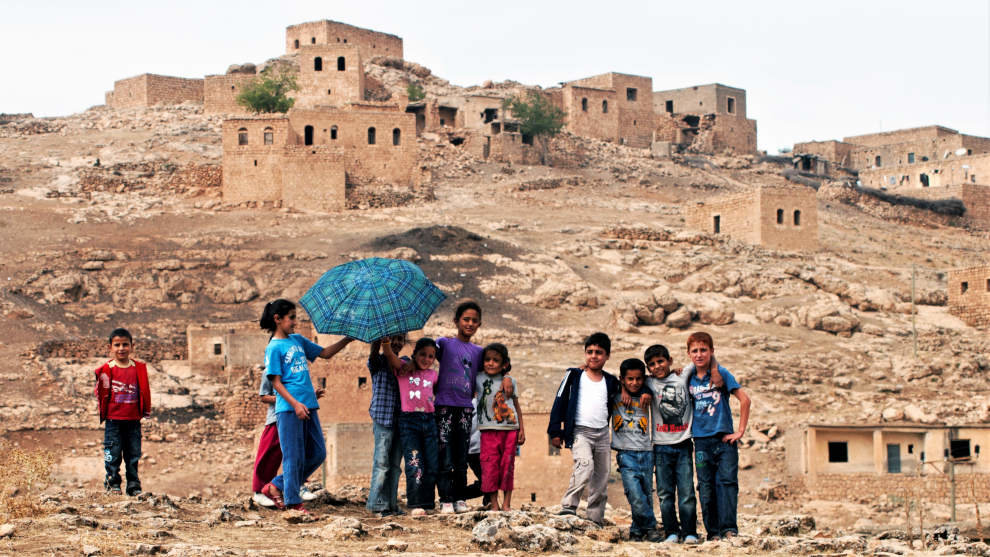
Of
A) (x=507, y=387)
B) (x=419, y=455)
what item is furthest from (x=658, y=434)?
(x=419, y=455)

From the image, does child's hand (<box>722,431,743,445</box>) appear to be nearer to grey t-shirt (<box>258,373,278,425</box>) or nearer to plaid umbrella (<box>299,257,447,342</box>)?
plaid umbrella (<box>299,257,447,342</box>)

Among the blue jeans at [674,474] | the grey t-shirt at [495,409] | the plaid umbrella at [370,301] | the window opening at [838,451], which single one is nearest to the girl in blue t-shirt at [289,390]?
the plaid umbrella at [370,301]

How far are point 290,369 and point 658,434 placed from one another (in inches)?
101

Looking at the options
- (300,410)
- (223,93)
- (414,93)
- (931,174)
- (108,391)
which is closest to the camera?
(300,410)

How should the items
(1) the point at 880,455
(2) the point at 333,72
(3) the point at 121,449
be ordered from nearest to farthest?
(3) the point at 121,449, (1) the point at 880,455, (2) the point at 333,72

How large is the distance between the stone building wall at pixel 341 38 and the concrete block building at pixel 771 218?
75.1 feet

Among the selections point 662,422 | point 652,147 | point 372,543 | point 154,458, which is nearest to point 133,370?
point 372,543

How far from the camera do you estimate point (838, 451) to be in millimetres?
20500

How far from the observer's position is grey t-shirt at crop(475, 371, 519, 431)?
9.21 meters

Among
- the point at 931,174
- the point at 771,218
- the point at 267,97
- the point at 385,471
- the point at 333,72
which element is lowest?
the point at 385,471

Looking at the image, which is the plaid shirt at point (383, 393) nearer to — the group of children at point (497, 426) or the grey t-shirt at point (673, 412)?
the group of children at point (497, 426)

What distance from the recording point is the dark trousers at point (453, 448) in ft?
30.3

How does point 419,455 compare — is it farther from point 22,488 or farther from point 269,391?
point 22,488

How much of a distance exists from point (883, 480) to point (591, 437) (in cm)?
1206
